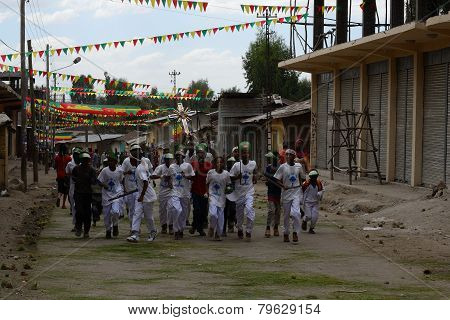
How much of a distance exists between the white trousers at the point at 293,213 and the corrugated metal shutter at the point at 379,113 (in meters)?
13.1

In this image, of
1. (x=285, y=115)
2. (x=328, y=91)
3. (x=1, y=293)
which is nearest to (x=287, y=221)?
(x=1, y=293)

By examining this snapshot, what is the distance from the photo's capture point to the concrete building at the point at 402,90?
2405cm

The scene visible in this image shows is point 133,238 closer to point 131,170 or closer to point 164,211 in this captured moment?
point 131,170

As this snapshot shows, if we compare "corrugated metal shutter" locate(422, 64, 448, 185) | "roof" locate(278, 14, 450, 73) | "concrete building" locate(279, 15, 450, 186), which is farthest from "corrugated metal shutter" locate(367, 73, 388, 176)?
"corrugated metal shutter" locate(422, 64, 448, 185)

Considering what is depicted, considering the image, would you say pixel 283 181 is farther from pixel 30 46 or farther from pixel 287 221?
pixel 30 46

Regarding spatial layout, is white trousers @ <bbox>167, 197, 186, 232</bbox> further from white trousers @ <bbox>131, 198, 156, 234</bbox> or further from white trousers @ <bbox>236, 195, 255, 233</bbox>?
white trousers @ <bbox>236, 195, 255, 233</bbox>

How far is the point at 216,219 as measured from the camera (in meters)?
16.8

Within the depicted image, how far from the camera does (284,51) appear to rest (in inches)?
3312

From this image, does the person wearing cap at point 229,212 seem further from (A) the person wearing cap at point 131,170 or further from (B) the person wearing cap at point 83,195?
(B) the person wearing cap at point 83,195

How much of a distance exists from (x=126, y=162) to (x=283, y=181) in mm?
3113

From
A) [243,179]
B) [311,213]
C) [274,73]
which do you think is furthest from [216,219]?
[274,73]

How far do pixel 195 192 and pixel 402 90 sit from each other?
1169cm

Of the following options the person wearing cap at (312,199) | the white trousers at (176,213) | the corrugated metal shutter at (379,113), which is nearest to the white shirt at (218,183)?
the white trousers at (176,213)

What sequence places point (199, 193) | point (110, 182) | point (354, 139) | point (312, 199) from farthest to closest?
point (354, 139)
point (312, 199)
point (199, 193)
point (110, 182)
